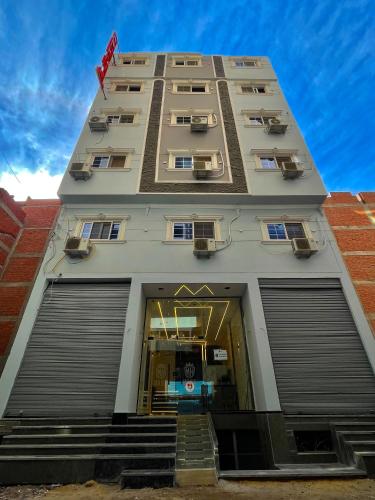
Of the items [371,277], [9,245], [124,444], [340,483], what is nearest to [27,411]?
[124,444]

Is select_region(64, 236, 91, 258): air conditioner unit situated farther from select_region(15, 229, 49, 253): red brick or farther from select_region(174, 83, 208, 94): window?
select_region(174, 83, 208, 94): window

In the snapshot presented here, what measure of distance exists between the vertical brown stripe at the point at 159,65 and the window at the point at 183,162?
9817 millimetres

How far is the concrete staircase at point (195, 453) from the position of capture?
16.8 ft

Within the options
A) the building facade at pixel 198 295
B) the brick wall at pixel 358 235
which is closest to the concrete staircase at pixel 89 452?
the building facade at pixel 198 295

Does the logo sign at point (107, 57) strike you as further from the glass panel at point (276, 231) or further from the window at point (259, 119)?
the glass panel at point (276, 231)

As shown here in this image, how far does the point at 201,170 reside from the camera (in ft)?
Answer: 40.9

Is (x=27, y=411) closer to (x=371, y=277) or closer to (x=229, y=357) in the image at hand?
(x=229, y=357)

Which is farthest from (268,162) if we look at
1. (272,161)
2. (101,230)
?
A: (101,230)

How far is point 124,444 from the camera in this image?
617 cm

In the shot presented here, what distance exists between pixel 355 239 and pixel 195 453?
11217 millimetres

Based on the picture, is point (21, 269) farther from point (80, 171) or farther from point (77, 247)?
point (80, 171)

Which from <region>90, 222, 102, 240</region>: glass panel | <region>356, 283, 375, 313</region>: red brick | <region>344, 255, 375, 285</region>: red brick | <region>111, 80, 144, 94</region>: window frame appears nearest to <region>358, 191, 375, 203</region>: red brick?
<region>344, 255, 375, 285</region>: red brick

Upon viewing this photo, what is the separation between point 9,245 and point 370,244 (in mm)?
A: 16650

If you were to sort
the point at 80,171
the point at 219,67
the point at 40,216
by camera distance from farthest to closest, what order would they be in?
the point at 219,67, the point at 40,216, the point at 80,171
